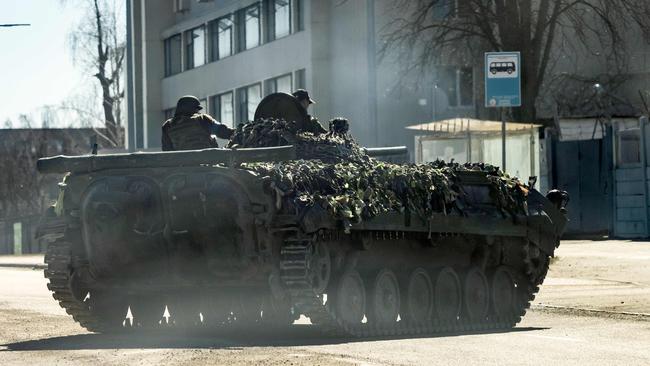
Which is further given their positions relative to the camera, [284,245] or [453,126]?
[453,126]

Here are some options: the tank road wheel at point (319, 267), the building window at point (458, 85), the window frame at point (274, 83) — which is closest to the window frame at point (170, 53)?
the window frame at point (274, 83)

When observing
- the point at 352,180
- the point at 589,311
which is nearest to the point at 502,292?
the point at 589,311

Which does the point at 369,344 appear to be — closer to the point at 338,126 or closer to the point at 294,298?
the point at 294,298

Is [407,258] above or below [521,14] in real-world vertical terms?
below

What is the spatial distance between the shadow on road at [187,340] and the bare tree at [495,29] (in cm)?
2513

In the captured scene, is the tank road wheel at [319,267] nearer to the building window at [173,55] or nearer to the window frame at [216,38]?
the window frame at [216,38]

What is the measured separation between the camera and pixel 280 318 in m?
16.6

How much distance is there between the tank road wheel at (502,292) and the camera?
18688mm

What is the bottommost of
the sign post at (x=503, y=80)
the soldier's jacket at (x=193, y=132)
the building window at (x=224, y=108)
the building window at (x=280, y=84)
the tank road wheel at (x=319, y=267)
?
the tank road wheel at (x=319, y=267)

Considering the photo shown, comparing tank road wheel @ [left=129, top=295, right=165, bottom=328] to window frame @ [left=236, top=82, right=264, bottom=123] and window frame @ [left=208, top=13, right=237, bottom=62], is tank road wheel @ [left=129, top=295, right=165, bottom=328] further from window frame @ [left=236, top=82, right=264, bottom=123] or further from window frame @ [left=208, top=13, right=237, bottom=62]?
window frame @ [left=208, top=13, right=237, bottom=62]

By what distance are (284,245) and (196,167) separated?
108 centimetres

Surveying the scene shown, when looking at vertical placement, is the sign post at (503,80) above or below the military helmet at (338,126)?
above

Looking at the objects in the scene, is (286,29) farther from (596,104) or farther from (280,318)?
(280,318)

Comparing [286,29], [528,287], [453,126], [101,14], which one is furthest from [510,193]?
[101,14]
